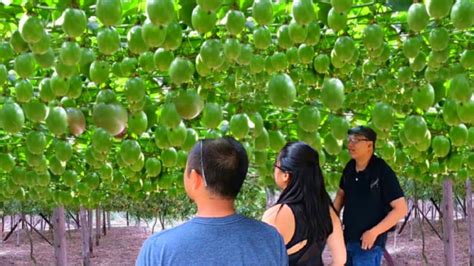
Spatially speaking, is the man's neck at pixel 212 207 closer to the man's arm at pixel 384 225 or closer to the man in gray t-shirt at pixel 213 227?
the man in gray t-shirt at pixel 213 227

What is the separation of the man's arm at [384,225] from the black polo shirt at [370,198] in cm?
8

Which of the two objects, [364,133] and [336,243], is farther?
[364,133]

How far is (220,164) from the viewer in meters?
1.85

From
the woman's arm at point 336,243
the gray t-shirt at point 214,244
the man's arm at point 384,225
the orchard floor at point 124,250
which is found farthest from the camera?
the orchard floor at point 124,250

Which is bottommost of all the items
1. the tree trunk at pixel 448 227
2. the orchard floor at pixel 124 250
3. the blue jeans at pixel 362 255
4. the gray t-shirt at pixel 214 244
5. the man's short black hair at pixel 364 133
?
the orchard floor at pixel 124 250

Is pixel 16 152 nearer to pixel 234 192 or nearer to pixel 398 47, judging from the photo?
pixel 398 47

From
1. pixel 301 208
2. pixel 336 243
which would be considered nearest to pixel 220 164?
pixel 301 208

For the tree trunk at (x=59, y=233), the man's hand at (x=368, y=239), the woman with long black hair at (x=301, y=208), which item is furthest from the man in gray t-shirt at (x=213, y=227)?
the tree trunk at (x=59, y=233)

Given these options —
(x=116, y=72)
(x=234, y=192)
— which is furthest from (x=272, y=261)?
(x=116, y=72)

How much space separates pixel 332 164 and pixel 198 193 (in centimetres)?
363

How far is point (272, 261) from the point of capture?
6.33 feet

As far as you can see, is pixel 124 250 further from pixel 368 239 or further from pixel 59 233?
pixel 368 239

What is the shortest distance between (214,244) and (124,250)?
2015 cm

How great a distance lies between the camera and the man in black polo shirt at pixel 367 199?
11.7ft
